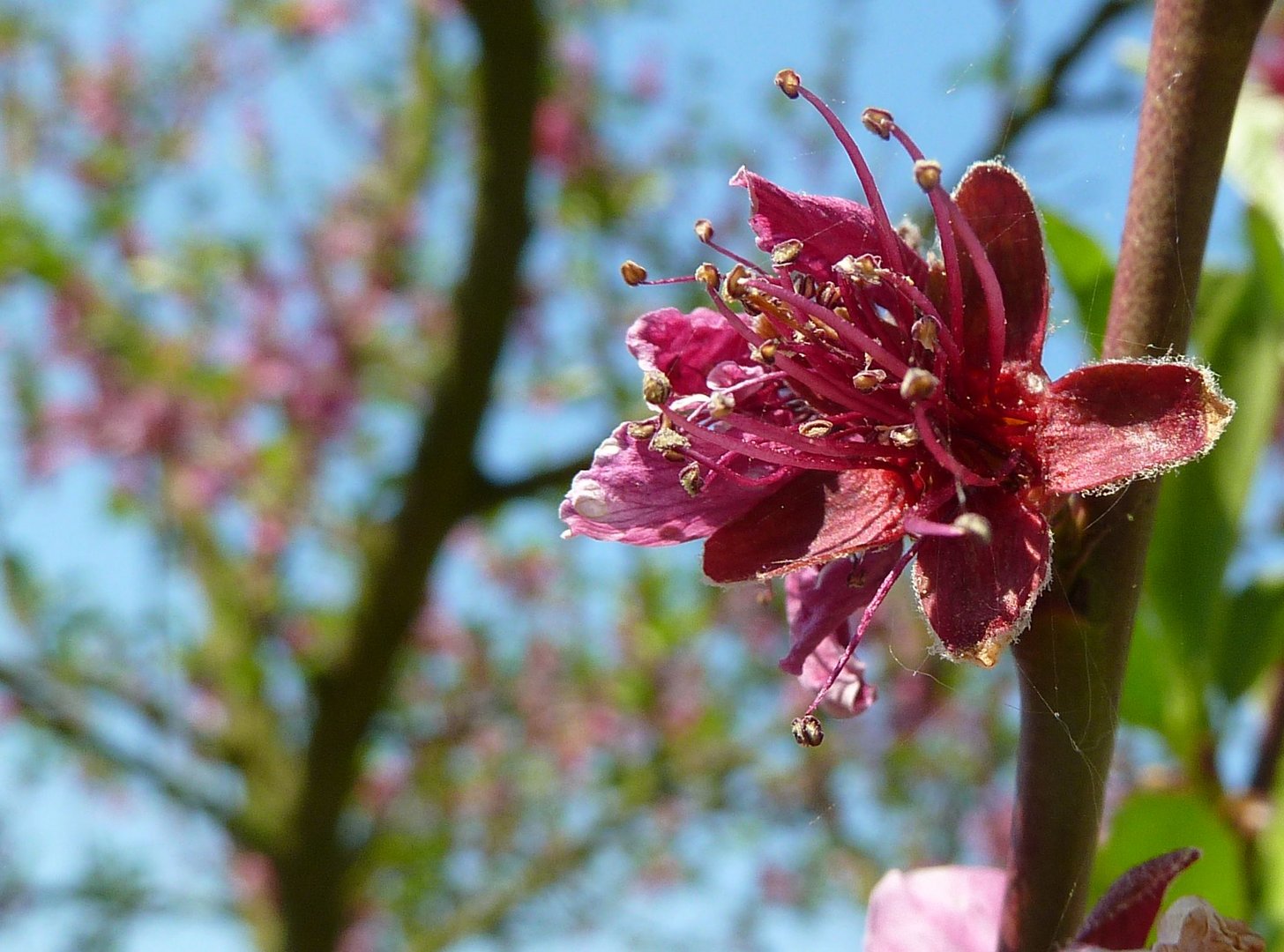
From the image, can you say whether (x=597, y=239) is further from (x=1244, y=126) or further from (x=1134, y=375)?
(x=1134, y=375)

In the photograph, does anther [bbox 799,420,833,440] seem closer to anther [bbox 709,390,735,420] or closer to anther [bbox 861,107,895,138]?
anther [bbox 709,390,735,420]

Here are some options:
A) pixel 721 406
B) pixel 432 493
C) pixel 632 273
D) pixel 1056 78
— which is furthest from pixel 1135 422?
pixel 432 493

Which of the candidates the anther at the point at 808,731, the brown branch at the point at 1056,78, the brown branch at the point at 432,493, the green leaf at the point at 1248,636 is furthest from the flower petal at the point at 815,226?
the brown branch at the point at 432,493

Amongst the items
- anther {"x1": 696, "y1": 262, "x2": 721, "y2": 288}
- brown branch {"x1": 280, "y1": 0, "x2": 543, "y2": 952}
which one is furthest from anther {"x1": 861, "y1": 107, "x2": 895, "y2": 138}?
brown branch {"x1": 280, "y1": 0, "x2": 543, "y2": 952}

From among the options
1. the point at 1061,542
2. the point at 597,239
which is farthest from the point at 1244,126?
the point at 597,239

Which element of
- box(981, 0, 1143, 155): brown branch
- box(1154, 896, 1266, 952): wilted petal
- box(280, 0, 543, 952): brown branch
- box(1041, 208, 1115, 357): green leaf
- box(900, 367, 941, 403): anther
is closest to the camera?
box(1154, 896, 1266, 952): wilted petal

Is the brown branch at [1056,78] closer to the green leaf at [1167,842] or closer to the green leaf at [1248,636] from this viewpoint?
the green leaf at [1248,636]
